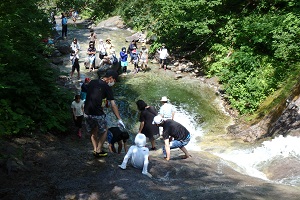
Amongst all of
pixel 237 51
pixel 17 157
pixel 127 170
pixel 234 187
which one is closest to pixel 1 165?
pixel 17 157

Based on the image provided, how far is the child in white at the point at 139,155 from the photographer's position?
703 centimetres

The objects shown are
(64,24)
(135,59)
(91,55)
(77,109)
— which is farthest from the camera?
(64,24)

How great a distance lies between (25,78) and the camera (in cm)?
897

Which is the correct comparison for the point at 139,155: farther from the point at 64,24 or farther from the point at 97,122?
the point at 64,24

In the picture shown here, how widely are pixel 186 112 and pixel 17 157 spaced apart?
9225 mm

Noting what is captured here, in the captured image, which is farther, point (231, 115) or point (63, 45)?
point (63, 45)

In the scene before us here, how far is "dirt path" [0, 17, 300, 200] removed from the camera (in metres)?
6.02

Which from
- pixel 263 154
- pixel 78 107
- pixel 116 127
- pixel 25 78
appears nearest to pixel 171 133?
pixel 116 127

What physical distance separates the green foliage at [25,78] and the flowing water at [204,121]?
3.79m

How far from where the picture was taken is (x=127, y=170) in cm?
706

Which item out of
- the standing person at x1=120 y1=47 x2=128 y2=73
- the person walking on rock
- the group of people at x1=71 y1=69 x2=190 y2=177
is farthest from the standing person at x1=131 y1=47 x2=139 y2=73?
the group of people at x1=71 y1=69 x2=190 y2=177

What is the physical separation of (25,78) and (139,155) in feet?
13.7

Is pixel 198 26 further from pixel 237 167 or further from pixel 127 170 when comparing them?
pixel 127 170

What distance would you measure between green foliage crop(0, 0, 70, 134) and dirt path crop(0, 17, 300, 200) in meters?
0.94
